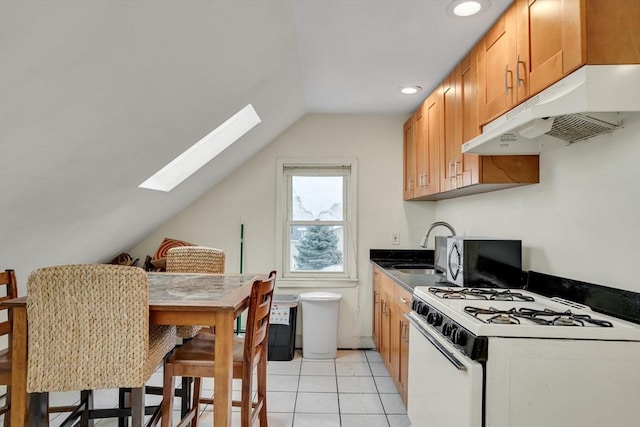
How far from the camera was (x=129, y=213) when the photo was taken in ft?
9.45

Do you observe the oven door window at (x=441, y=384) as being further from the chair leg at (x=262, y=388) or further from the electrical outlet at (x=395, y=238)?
the electrical outlet at (x=395, y=238)

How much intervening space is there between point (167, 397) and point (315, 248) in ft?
7.69

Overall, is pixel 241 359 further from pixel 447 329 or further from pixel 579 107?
pixel 579 107

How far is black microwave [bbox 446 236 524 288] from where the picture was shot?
2135mm

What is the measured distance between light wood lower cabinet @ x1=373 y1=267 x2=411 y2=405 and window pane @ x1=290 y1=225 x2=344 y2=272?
494 mm

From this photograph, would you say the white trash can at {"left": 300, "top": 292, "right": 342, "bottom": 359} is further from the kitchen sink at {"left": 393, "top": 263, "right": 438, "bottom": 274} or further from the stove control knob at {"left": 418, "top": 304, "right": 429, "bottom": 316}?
the stove control knob at {"left": 418, "top": 304, "right": 429, "bottom": 316}

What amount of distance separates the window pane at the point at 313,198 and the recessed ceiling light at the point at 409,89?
111 centimetres

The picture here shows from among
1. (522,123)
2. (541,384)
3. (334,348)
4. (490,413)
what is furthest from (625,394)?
(334,348)

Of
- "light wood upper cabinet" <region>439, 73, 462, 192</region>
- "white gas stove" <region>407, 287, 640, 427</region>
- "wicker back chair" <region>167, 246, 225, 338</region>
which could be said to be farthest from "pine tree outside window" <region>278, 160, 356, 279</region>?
"white gas stove" <region>407, 287, 640, 427</region>

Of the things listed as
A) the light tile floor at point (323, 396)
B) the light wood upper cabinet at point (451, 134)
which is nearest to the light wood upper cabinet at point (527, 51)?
the light wood upper cabinet at point (451, 134)

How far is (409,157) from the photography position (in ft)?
11.9

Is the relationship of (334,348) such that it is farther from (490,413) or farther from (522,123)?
(522,123)

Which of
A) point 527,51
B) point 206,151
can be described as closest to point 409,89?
point 527,51

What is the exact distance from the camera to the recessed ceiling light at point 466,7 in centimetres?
180
